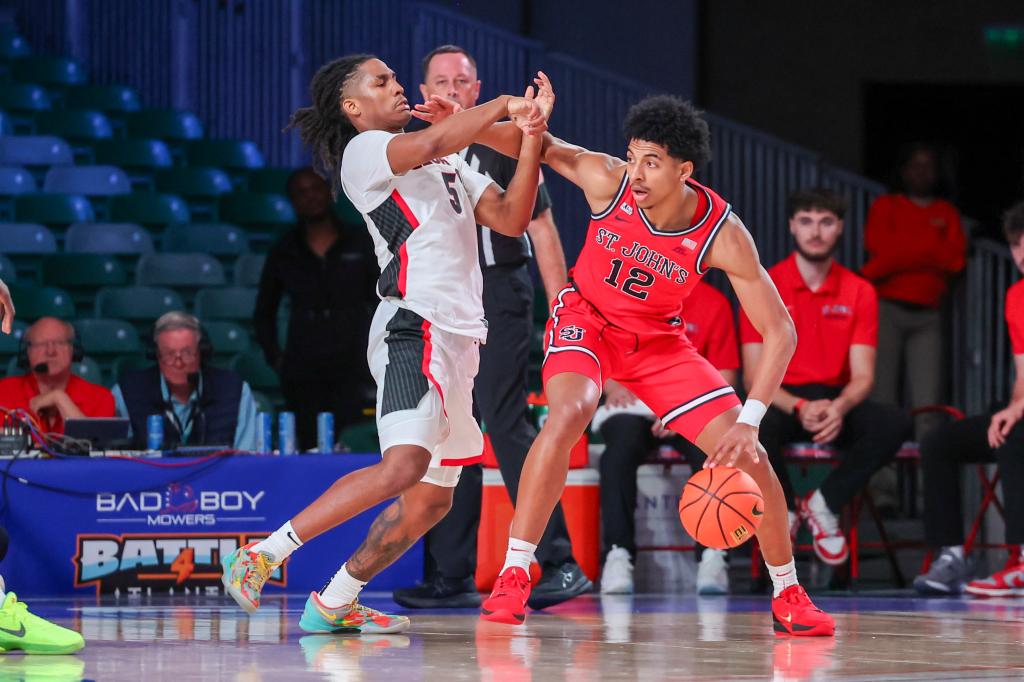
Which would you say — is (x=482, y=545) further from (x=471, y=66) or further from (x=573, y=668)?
(x=573, y=668)

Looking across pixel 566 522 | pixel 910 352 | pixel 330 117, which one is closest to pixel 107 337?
pixel 566 522

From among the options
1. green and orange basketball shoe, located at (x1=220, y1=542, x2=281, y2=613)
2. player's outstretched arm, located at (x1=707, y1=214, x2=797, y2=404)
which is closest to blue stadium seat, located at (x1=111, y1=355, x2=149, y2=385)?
green and orange basketball shoe, located at (x1=220, y1=542, x2=281, y2=613)

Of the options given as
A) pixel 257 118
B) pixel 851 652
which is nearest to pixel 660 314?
pixel 851 652

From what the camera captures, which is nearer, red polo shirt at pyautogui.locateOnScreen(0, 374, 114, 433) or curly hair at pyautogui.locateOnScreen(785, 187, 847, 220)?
red polo shirt at pyautogui.locateOnScreen(0, 374, 114, 433)

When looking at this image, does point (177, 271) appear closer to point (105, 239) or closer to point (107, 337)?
point (105, 239)

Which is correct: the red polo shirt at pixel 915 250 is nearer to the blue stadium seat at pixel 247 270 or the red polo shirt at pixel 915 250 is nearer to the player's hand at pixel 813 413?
the player's hand at pixel 813 413

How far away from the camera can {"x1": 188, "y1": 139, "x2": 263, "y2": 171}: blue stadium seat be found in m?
11.4

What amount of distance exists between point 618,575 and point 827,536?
3.17 ft

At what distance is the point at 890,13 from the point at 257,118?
4.90m

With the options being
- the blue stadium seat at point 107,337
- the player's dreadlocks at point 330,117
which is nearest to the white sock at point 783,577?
the player's dreadlocks at point 330,117

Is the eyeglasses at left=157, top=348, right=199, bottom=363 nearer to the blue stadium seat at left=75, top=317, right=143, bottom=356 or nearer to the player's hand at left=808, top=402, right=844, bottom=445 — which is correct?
the blue stadium seat at left=75, top=317, right=143, bottom=356

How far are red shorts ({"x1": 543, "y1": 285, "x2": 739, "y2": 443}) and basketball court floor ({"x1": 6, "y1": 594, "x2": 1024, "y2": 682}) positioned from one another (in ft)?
2.31

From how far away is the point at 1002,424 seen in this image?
691 centimetres

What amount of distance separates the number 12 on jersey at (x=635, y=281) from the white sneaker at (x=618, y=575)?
2.31 meters
